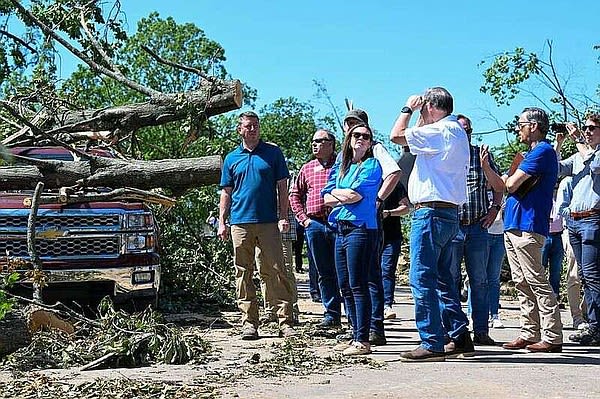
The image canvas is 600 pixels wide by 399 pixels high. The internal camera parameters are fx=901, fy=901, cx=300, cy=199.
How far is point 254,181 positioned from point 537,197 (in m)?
2.71

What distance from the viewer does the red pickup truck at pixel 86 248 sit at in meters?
8.72

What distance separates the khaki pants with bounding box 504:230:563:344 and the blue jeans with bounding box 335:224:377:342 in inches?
47.7

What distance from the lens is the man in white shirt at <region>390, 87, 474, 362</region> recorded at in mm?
6664

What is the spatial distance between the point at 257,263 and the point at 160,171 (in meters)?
1.53

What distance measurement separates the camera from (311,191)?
29.6 feet

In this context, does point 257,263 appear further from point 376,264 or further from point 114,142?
point 114,142

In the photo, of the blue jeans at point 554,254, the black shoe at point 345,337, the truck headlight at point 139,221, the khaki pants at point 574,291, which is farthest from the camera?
the blue jeans at point 554,254

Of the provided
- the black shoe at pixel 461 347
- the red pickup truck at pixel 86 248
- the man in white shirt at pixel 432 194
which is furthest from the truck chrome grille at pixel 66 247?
the black shoe at pixel 461 347

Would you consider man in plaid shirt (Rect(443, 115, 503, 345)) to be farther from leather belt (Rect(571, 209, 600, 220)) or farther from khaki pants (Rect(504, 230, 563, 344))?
leather belt (Rect(571, 209, 600, 220))

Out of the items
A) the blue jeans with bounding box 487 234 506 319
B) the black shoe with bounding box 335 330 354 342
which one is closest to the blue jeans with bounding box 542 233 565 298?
the blue jeans with bounding box 487 234 506 319

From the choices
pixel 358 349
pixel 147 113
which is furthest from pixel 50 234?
pixel 358 349

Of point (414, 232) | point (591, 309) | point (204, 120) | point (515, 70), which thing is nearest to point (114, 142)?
point (204, 120)

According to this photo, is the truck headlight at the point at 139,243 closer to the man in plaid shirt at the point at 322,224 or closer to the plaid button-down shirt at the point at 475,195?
the man in plaid shirt at the point at 322,224

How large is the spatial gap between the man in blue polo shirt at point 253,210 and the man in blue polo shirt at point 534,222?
229 centimetres
